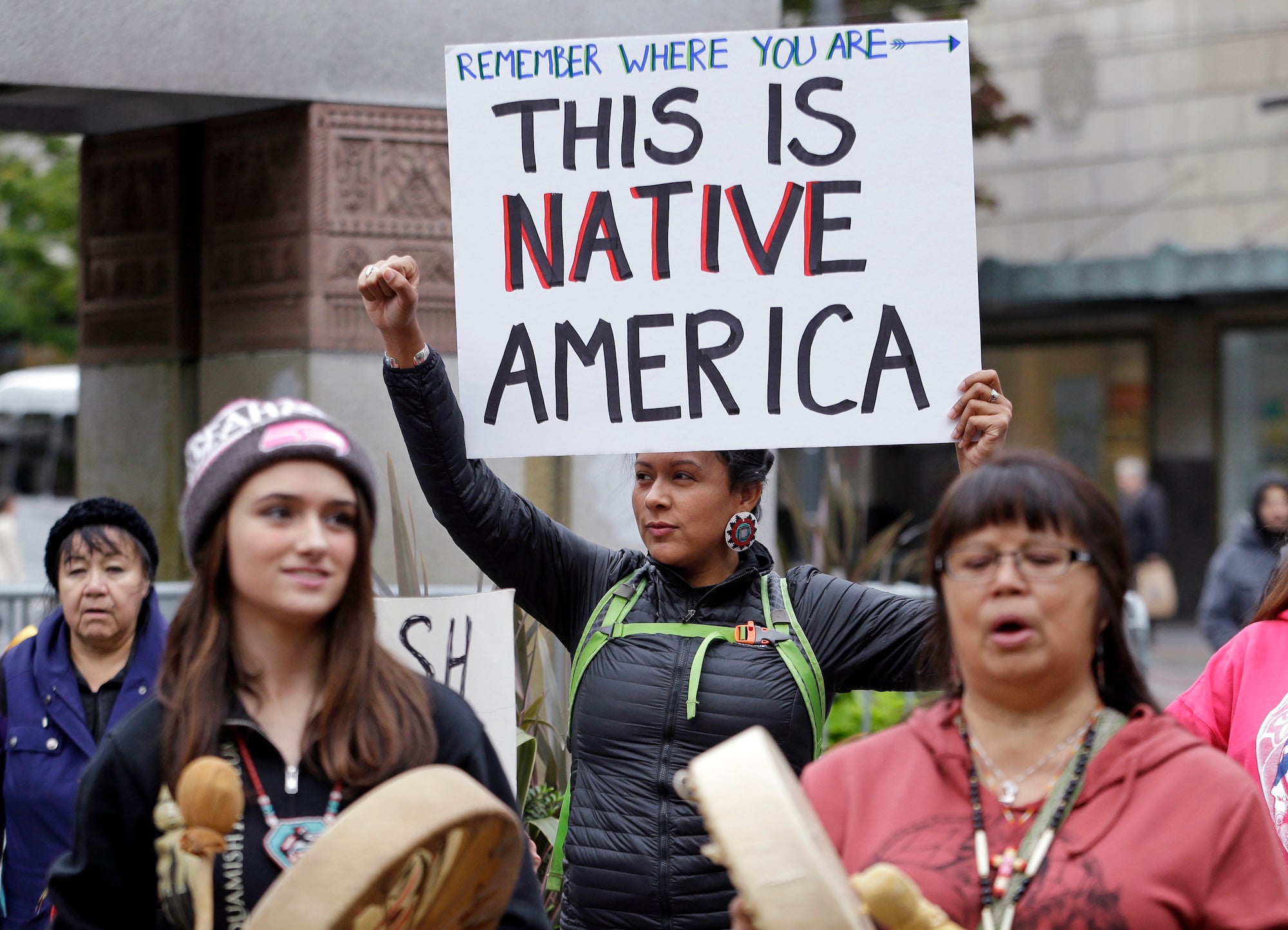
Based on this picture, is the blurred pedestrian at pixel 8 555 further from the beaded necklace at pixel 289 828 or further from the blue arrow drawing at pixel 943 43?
the beaded necklace at pixel 289 828

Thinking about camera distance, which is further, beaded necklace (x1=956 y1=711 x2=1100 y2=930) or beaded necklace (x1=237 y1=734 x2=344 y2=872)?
beaded necklace (x1=237 y1=734 x2=344 y2=872)

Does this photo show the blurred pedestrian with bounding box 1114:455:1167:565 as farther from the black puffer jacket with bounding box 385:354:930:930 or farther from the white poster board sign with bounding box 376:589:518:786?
the black puffer jacket with bounding box 385:354:930:930

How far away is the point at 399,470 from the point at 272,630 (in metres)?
4.09

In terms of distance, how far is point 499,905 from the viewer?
218 centimetres

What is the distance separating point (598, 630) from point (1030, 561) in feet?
3.88

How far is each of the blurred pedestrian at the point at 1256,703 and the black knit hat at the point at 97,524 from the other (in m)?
2.57

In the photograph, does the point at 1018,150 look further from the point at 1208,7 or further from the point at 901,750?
the point at 901,750

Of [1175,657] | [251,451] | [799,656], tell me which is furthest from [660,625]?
[1175,657]

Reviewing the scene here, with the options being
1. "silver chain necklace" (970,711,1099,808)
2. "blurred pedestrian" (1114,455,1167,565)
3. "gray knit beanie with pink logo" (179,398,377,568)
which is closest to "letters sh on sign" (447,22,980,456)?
"gray knit beanie with pink logo" (179,398,377,568)

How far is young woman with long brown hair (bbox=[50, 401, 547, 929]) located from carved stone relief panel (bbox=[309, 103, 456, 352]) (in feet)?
12.6

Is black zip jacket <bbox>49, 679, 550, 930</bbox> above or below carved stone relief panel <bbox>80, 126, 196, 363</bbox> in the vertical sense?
below

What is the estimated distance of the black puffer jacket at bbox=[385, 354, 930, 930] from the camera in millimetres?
2893

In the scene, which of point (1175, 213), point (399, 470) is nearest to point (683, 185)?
point (399, 470)

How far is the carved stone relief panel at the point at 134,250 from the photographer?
6559 mm
